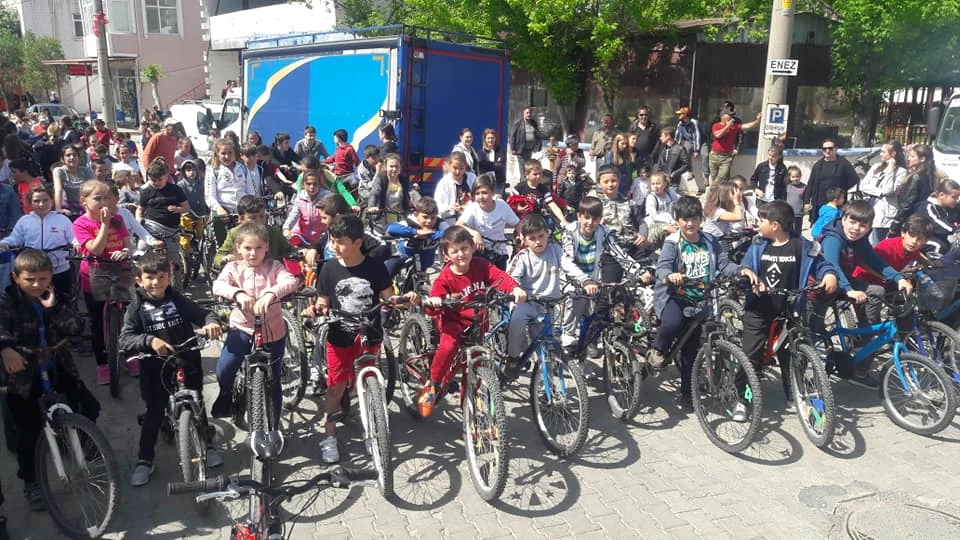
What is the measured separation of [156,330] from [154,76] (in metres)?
40.6

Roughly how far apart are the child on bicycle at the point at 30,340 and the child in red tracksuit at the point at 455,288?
2.29 meters

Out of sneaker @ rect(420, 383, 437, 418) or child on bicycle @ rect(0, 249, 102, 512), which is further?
sneaker @ rect(420, 383, 437, 418)

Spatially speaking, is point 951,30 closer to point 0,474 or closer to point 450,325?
point 450,325

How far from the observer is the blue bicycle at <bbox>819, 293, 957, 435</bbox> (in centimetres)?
557

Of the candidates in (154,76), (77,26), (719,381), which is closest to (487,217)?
(719,381)

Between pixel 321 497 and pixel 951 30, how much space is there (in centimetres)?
1854

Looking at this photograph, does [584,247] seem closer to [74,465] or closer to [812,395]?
[812,395]

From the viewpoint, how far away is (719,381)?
18.4ft

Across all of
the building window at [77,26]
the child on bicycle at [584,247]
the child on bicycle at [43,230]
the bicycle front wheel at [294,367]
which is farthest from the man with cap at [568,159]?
the building window at [77,26]

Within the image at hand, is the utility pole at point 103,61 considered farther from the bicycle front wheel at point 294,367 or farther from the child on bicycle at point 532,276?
the child on bicycle at point 532,276

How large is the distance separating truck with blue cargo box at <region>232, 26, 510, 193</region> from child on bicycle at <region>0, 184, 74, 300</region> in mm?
6567

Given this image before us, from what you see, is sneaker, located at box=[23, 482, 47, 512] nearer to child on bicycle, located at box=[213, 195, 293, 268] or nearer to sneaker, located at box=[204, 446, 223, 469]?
sneaker, located at box=[204, 446, 223, 469]

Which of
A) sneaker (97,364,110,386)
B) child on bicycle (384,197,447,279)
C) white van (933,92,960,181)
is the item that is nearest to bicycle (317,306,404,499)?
child on bicycle (384,197,447,279)

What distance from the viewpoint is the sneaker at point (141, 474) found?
4.83m
